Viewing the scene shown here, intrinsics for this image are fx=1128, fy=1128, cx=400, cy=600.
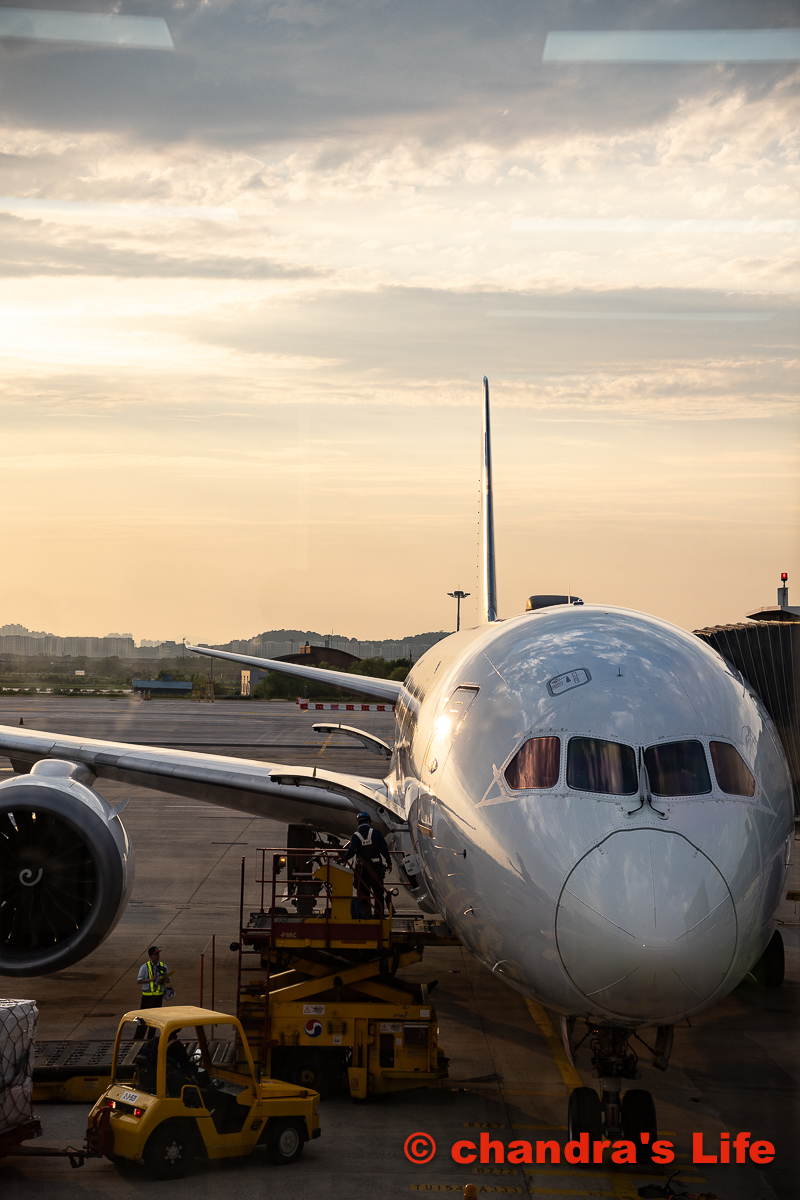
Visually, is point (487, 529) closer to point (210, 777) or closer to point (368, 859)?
point (210, 777)

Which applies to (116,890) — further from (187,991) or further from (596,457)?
(596,457)

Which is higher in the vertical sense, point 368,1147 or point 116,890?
point 116,890

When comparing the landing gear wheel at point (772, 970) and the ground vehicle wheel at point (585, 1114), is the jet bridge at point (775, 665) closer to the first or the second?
the landing gear wheel at point (772, 970)

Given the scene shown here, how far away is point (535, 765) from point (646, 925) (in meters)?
1.35

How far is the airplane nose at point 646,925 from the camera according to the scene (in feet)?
21.6

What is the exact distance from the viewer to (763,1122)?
9367 mm

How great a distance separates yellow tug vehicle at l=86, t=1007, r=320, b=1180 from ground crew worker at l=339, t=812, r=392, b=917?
2.13 metres

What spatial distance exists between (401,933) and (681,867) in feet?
14.4

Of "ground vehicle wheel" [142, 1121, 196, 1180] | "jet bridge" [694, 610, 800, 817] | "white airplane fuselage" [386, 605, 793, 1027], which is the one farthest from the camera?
"jet bridge" [694, 610, 800, 817]

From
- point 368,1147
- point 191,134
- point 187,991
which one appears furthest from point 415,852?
point 191,134

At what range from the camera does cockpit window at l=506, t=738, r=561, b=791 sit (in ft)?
24.3

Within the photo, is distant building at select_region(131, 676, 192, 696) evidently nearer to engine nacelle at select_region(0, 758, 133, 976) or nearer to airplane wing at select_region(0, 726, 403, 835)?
airplane wing at select_region(0, 726, 403, 835)

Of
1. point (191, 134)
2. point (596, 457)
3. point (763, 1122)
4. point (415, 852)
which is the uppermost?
point (191, 134)

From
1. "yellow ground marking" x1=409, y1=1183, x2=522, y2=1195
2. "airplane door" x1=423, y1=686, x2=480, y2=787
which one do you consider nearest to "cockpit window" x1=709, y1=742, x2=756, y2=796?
"airplane door" x1=423, y1=686, x2=480, y2=787
